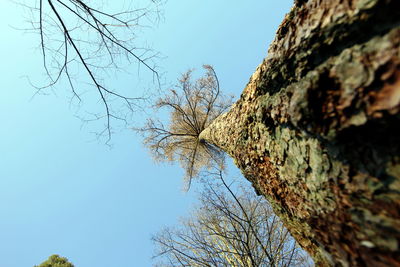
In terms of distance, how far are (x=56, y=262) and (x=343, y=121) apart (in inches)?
529

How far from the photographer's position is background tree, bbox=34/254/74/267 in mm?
10882

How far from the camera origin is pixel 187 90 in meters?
8.47

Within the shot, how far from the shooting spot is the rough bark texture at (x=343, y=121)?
0.94 metres

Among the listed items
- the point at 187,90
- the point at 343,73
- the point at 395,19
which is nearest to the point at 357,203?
the point at 343,73

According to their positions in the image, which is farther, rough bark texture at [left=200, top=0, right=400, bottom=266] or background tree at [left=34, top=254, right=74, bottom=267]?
background tree at [left=34, top=254, right=74, bottom=267]

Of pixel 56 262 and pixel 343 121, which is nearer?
pixel 343 121

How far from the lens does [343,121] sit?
107 cm

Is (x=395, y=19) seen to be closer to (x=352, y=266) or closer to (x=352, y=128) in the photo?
(x=352, y=128)

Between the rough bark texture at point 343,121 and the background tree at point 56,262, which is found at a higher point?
the background tree at point 56,262

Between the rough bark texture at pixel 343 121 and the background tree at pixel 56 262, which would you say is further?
the background tree at pixel 56 262

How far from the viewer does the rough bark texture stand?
0.94 meters

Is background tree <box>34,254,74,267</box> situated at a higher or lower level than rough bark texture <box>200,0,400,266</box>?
higher

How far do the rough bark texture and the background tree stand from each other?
40.5ft

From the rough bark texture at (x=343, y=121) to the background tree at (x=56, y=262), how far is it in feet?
40.5
